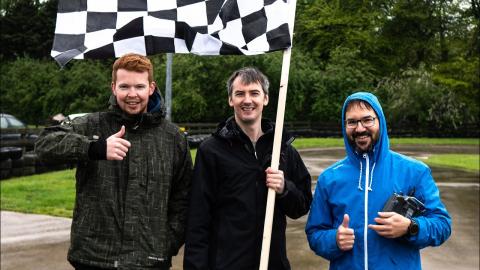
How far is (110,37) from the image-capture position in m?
3.37

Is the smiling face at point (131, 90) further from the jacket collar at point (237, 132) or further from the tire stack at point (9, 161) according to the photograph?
the tire stack at point (9, 161)

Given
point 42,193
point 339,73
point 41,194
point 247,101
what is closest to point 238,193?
point 247,101

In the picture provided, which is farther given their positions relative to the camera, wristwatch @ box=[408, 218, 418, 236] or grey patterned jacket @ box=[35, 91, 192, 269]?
grey patterned jacket @ box=[35, 91, 192, 269]

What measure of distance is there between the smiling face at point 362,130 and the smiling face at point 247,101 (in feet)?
1.64

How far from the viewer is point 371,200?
9.59 feet

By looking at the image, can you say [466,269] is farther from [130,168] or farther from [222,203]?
[130,168]

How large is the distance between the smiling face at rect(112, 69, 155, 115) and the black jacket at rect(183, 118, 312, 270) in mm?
433

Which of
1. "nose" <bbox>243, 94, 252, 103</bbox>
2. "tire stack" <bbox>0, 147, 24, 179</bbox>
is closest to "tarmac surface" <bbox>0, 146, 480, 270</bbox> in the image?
"nose" <bbox>243, 94, 252, 103</bbox>

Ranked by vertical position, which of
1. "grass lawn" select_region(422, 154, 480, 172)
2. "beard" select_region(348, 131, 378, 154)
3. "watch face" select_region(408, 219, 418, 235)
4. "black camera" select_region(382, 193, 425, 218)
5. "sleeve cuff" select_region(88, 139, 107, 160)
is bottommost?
"grass lawn" select_region(422, 154, 480, 172)

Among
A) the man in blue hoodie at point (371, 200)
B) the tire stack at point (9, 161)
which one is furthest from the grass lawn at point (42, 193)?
the man in blue hoodie at point (371, 200)

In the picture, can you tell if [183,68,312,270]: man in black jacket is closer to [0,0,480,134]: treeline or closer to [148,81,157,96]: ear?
[148,81,157,96]: ear

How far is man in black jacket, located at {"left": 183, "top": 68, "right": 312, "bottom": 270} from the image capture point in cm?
307

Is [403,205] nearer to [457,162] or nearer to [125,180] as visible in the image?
[125,180]

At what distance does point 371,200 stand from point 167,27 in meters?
1.56
